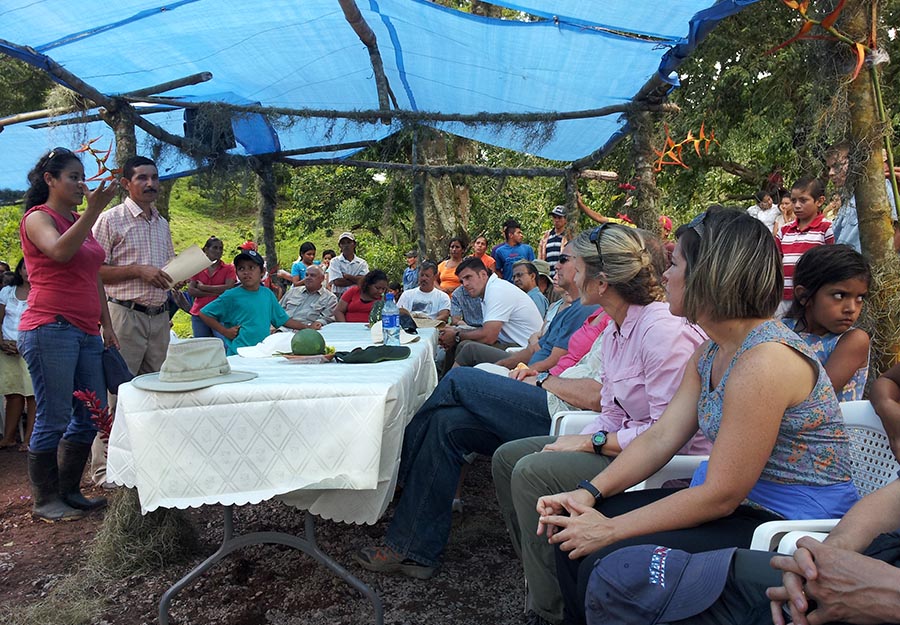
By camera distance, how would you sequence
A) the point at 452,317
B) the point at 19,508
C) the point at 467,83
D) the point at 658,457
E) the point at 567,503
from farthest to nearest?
the point at 467,83 → the point at 452,317 → the point at 19,508 → the point at 658,457 → the point at 567,503

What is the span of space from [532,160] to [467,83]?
250 inches

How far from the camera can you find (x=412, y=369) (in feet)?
9.39

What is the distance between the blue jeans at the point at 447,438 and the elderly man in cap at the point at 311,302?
3991 mm

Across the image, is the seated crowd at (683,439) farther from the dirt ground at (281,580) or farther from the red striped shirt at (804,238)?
the red striped shirt at (804,238)

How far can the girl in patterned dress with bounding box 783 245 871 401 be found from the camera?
2363 mm

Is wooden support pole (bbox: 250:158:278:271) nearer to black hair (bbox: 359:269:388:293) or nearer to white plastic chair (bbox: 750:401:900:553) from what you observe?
black hair (bbox: 359:269:388:293)

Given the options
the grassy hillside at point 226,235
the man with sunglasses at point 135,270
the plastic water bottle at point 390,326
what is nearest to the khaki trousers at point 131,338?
the man with sunglasses at point 135,270

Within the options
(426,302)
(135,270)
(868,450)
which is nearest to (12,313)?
(135,270)

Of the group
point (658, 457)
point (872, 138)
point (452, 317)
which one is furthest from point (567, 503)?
point (452, 317)

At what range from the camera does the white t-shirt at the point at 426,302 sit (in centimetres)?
644

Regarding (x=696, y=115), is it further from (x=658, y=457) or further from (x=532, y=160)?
(x=658, y=457)

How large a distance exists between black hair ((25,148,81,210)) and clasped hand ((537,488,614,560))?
2.97 m

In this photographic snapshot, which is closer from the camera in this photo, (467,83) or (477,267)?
(477,267)

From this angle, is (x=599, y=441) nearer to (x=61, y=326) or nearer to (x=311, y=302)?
(x=61, y=326)
